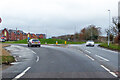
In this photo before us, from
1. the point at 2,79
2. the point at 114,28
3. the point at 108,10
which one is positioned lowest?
the point at 2,79

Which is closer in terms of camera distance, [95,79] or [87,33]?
[95,79]

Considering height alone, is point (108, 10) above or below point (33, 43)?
above

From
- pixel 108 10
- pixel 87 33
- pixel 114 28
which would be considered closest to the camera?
pixel 108 10

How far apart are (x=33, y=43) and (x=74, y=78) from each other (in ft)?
87.7

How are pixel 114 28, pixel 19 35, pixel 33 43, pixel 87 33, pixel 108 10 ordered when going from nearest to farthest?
pixel 33 43 < pixel 108 10 < pixel 114 28 < pixel 87 33 < pixel 19 35

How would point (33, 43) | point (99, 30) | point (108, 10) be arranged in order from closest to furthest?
point (33, 43)
point (108, 10)
point (99, 30)

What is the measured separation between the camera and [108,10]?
3872 cm

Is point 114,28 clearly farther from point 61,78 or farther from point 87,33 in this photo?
point 87,33

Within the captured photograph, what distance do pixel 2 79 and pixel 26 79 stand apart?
101 centimetres

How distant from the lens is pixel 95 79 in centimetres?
724

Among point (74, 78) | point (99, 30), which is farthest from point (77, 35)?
point (74, 78)

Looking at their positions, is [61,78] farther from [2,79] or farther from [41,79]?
[2,79]

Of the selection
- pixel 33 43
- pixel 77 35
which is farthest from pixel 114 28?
pixel 77 35

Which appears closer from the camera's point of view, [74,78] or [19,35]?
[74,78]
